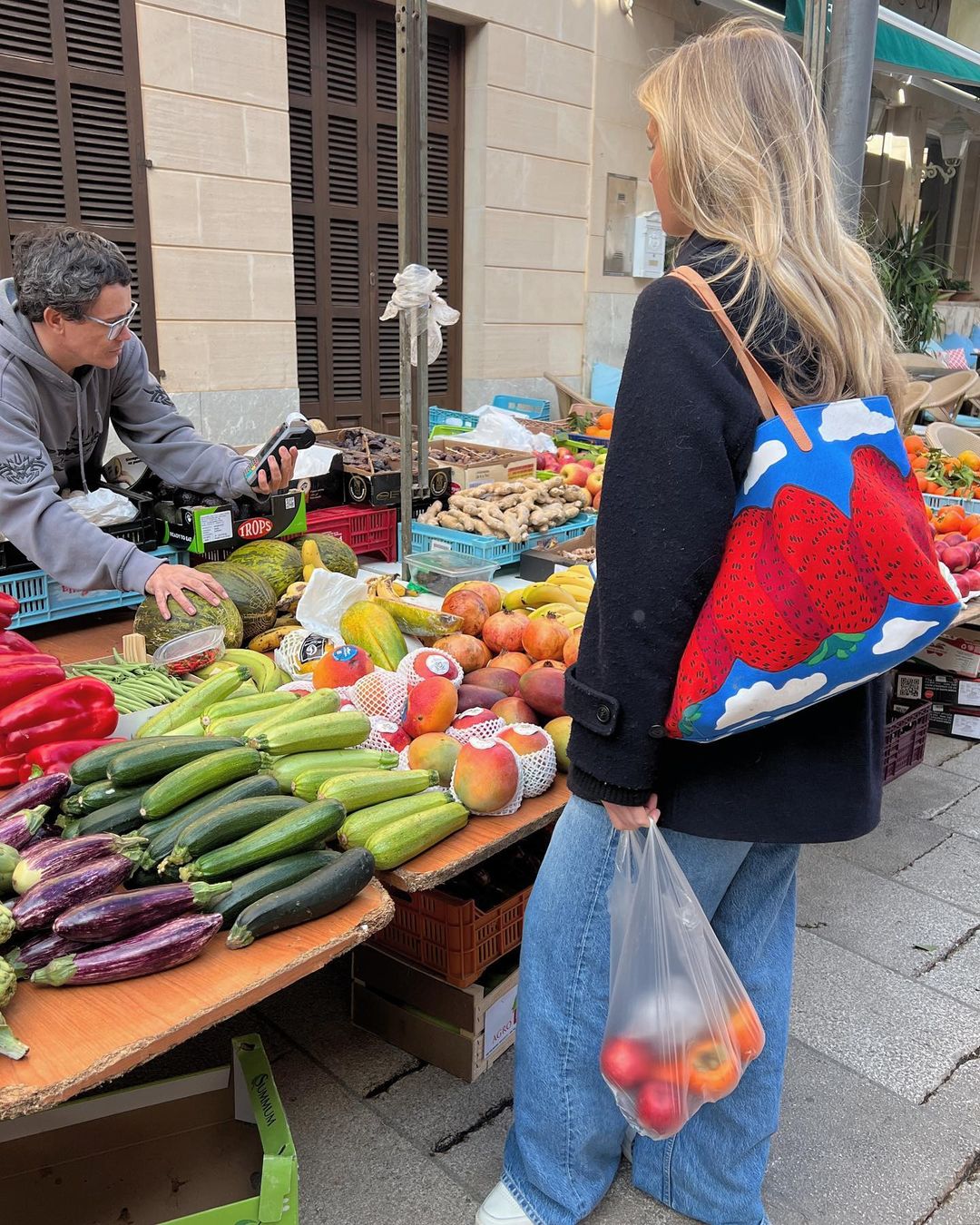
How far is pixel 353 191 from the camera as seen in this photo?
23.8 ft

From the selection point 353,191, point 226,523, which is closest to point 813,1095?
point 226,523

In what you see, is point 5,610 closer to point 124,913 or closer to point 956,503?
point 124,913

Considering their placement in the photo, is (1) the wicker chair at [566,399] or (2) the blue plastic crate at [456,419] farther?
(1) the wicker chair at [566,399]

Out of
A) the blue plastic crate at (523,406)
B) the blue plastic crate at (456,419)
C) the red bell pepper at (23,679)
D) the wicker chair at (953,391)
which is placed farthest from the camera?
the wicker chair at (953,391)

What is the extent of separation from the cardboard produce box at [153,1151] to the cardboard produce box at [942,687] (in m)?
3.64

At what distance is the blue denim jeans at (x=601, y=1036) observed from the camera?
181 centimetres

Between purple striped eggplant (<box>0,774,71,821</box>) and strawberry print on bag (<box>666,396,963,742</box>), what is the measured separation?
3.93 ft

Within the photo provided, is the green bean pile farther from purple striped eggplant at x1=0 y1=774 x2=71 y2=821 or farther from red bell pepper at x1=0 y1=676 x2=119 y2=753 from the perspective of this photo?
purple striped eggplant at x1=0 y1=774 x2=71 y2=821

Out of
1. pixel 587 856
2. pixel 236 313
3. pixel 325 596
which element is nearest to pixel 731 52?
pixel 587 856

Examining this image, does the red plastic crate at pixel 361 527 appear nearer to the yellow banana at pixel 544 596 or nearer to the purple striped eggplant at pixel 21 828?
the yellow banana at pixel 544 596

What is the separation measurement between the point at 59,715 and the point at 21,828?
41 cm

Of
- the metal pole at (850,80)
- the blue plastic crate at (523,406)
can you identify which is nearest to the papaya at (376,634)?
the metal pole at (850,80)

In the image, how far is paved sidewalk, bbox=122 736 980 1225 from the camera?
2.17 m

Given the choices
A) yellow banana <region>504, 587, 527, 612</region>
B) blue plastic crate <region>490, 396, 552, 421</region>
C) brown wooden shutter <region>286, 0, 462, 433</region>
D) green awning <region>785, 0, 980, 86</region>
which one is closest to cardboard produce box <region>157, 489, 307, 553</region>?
yellow banana <region>504, 587, 527, 612</region>
